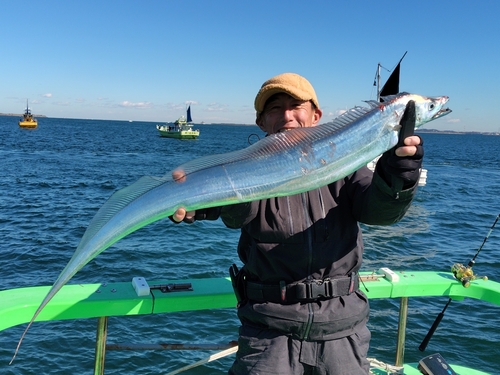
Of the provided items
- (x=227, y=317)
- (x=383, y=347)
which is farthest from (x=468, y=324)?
(x=227, y=317)

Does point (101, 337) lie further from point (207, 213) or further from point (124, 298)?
point (207, 213)

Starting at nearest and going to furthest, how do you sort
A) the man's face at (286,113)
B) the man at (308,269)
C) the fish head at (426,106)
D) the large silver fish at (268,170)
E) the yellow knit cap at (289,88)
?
1. the large silver fish at (268,170)
2. the fish head at (426,106)
3. the man at (308,269)
4. the yellow knit cap at (289,88)
5. the man's face at (286,113)

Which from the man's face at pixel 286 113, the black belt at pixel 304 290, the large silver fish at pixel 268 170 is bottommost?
the black belt at pixel 304 290

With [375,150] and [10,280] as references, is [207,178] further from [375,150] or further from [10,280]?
[10,280]

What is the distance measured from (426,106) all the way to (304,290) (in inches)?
54.8

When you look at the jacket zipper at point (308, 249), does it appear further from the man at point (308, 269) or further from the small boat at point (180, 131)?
the small boat at point (180, 131)

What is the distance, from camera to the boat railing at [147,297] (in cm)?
330

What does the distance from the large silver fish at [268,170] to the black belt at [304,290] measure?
70 centimetres

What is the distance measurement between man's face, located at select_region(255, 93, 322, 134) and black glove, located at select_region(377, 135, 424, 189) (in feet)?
2.58

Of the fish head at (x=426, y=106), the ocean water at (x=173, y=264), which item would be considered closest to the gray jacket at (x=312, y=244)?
the fish head at (x=426, y=106)

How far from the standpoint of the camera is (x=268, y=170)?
8.21ft

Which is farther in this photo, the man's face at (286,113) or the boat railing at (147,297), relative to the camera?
the boat railing at (147,297)

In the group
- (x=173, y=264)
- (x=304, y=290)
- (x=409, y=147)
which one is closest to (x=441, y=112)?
(x=409, y=147)

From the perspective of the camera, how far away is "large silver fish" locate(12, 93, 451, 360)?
2.43m
